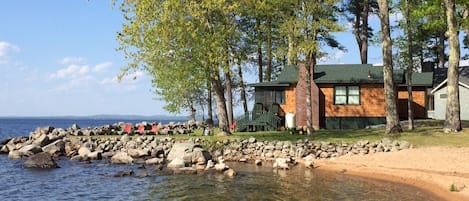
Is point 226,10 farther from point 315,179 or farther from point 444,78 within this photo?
point 444,78

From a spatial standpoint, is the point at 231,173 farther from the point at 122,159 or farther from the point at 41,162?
the point at 41,162

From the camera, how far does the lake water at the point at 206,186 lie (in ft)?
57.2

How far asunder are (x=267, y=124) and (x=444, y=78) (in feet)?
58.5

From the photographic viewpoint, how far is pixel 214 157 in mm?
27609

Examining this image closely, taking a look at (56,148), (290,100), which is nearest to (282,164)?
(290,100)

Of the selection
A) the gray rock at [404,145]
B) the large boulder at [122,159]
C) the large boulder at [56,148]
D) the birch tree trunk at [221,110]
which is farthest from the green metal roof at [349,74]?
the large boulder at [56,148]

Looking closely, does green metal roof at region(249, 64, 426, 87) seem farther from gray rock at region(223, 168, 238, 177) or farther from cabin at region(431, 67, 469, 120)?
gray rock at region(223, 168, 238, 177)

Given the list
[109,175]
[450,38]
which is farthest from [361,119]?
[109,175]

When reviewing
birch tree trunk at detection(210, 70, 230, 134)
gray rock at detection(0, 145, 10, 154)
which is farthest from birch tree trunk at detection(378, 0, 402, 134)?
gray rock at detection(0, 145, 10, 154)

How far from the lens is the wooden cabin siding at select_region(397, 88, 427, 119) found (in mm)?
38188

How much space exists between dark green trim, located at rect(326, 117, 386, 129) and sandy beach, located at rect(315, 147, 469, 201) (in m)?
12.5

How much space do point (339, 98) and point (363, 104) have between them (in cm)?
173

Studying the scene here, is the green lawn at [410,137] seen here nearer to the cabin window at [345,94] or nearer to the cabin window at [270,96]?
the cabin window at [345,94]

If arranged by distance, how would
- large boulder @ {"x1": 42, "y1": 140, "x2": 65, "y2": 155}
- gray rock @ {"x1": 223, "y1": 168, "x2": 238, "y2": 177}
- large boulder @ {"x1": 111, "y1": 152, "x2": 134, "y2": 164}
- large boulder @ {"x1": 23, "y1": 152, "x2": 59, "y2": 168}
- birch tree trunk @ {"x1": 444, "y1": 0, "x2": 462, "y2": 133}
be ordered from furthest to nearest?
large boulder @ {"x1": 42, "y1": 140, "x2": 65, "y2": 155} < birch tree trunk @ {"x1": 444, "y1": 0, "x2": 462, "y2": 133} < large boulder @ {"x1": 111, "y1": 152, "x2": 134, "y2": 164} < large boulder @ {"x1": 23, "y1": 152, "x2": 59, "y2": 168} < gray rock @ {"x1": 223, "y1": 168, "x2": 238, "y2": 177}
